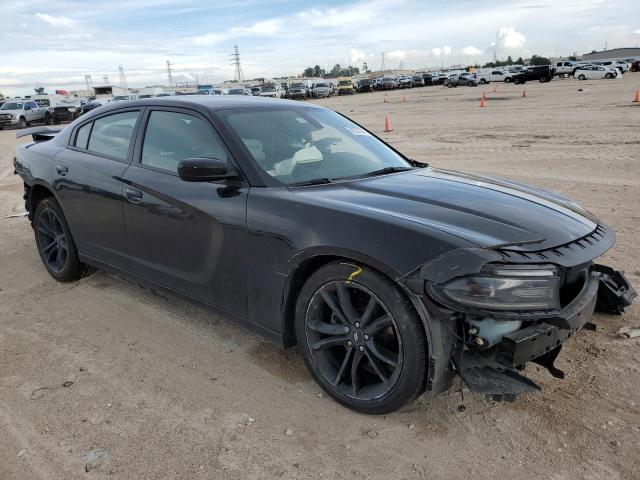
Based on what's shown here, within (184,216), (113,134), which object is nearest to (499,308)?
(184,216)

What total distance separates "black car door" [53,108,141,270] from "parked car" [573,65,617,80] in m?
58.5

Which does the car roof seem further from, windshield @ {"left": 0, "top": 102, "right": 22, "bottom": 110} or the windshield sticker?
windshield @ {"left": 0, "top": 102, "right": 22, "bottom": 110}

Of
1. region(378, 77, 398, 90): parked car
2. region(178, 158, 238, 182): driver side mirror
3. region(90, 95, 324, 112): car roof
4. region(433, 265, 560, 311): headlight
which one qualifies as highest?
region(90, 95, 324, 112): car roof

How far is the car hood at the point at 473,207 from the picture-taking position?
2602 mm

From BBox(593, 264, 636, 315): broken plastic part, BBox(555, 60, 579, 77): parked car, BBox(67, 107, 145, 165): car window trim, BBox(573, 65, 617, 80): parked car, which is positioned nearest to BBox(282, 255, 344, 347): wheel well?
BBox(67, 107, 145, 165): car window trim

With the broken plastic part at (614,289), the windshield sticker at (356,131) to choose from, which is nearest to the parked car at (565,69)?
the windshield sticker at (356,131)

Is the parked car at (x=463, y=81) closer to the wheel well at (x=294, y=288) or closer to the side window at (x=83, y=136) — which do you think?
the side window at (x=83, y=136)

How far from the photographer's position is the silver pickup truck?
3197cm

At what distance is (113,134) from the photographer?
4250mm

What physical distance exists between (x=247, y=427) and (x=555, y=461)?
151cm

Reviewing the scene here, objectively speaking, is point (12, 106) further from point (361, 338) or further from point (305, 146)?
point (361, 338)

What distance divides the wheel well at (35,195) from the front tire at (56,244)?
8 cm

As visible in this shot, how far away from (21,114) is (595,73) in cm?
5058

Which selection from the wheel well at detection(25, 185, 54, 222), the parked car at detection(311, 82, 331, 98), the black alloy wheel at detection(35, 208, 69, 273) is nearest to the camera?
the black alloy wheel at detection(35, 208, 69, 273)
